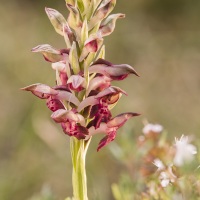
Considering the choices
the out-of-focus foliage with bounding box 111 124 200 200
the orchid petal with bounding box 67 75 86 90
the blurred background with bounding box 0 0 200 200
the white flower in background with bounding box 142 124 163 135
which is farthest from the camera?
the blurred background with bounding box 0 0 200 200

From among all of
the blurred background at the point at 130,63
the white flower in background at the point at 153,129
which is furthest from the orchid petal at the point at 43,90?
the blurred background at the point at 130,63

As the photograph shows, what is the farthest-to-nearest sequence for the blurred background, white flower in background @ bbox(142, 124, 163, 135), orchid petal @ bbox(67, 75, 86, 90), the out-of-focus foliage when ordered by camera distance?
the blurred background < white flower in background @ bbox(142, 124, 163, 135) < orchid petal @ bbox(67, 75, 86, 90) < the out-of-focus foliage

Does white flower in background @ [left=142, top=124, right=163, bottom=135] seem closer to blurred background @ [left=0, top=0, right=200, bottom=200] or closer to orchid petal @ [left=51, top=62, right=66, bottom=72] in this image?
orchid petal @ [left=51, top=62, right=66, bottom=72]

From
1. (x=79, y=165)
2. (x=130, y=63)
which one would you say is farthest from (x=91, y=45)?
(x=130, y=63)

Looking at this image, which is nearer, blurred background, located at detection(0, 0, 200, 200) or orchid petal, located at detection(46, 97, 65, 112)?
orchid petal, located at detection(46, 97, 65, 112)

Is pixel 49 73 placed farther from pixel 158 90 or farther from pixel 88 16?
pixel 88 16

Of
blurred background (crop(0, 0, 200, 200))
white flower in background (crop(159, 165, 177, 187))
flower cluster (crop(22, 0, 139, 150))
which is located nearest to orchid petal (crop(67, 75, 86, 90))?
flower cluster (crop(22, 0, 139, 150))

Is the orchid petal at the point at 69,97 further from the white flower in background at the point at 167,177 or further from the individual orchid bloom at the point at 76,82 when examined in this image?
the white flower in background at the point at 167,177

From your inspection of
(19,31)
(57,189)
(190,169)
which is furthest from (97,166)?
(19,31)
